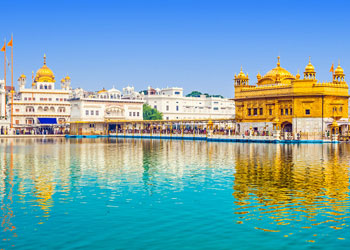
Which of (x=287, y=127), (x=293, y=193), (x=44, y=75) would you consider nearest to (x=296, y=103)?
(x=287, y=127)

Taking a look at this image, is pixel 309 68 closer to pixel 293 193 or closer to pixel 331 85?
pixel 331 85

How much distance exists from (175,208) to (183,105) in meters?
117

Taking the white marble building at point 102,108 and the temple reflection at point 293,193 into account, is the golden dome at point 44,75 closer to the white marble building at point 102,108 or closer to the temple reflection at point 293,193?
the white marble building at point 102,108

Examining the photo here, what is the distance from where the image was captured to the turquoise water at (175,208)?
526 inches

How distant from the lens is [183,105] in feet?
441

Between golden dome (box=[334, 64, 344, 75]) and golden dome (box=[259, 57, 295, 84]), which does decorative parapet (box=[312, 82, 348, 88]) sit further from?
golden dome (box=[259, 57, 295, 84])

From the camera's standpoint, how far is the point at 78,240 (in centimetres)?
1330

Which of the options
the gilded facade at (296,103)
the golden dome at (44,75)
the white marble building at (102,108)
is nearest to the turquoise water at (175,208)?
the gilded facade at (296,103)

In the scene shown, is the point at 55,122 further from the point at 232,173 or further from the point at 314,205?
the point at 314,205

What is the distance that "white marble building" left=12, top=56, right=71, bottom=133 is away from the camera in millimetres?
108188

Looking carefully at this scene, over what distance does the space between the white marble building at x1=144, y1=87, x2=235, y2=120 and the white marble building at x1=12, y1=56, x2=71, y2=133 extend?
26876 mm

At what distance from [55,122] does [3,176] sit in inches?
3451

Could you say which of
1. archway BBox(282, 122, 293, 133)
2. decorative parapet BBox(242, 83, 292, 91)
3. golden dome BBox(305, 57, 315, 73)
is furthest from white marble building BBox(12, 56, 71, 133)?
golden dome BBox(305, 57, 315, 73)

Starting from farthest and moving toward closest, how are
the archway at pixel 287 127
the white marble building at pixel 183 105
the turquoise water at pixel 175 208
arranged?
the white marble building at pixel 183 105
the archway at pixel 287 127
the turquoise water at pixel 175 208
